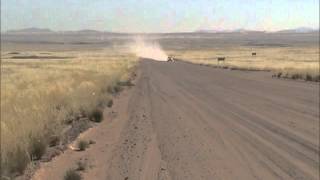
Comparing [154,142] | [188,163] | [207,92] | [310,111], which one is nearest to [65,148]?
[154,142]

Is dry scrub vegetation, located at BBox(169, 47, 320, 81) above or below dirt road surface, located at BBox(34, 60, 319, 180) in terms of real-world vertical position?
below

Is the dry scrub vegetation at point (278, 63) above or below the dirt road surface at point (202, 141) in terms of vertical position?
below

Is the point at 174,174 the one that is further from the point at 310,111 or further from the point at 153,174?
the point at 310,111

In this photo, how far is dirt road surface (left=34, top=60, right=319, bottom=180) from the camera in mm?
10352

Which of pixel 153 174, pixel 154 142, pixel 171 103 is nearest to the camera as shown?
pixel 153 174

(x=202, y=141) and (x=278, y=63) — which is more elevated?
(x=202, y=141)

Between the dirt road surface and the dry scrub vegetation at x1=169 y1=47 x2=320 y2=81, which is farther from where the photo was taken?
the dry scrub vegetation at x1=169 y1=47 x2=320 y2=81

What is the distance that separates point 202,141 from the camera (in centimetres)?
1381

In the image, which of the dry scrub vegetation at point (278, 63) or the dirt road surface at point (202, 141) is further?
the dry scrub vegetation at point (278, 63)

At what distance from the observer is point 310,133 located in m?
15.8

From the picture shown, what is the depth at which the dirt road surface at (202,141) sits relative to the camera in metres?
10.4

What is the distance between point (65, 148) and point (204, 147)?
3051 millimetres

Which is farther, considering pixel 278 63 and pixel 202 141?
pixel 278 63

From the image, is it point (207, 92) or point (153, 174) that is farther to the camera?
point (207, 92)
